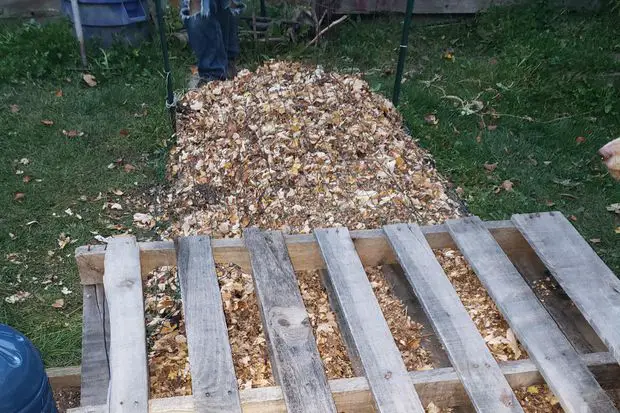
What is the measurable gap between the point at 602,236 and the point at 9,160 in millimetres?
4266

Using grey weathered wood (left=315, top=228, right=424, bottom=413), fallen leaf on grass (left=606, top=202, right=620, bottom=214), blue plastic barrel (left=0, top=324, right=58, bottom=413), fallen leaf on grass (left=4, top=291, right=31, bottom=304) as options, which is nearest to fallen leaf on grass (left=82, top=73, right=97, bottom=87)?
fallen leaf on grass (left=4, top=291, right=31, bottom=304)

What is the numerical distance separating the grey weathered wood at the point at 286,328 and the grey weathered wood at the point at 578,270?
102cm

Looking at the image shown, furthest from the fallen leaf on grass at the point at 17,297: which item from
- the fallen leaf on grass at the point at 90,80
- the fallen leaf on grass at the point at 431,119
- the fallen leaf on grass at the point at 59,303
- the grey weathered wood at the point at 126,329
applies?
the fallen leaf on grass at the point at 431,119

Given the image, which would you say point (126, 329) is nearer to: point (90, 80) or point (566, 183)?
point (566, 183)

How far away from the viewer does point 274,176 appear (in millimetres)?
3742

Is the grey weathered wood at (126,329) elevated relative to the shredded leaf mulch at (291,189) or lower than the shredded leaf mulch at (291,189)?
elevated

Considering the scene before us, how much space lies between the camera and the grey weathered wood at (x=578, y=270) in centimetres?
212

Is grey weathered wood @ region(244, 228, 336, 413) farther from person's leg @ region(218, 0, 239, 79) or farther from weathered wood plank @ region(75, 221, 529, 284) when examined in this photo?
person's leg @ region(218, 0, 239, 79)

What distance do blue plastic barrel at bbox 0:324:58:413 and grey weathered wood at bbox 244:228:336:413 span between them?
0.77 m

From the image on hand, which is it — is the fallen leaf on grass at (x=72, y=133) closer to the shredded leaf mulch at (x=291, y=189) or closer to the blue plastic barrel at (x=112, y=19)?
the shredded leaf mulch at (x=291, y=189)

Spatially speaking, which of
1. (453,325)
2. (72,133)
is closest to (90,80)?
(72,133)

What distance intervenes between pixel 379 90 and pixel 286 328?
3.80 meters

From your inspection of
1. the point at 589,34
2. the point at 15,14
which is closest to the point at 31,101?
the point at 15,14

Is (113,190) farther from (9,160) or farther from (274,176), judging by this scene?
(274,176)
